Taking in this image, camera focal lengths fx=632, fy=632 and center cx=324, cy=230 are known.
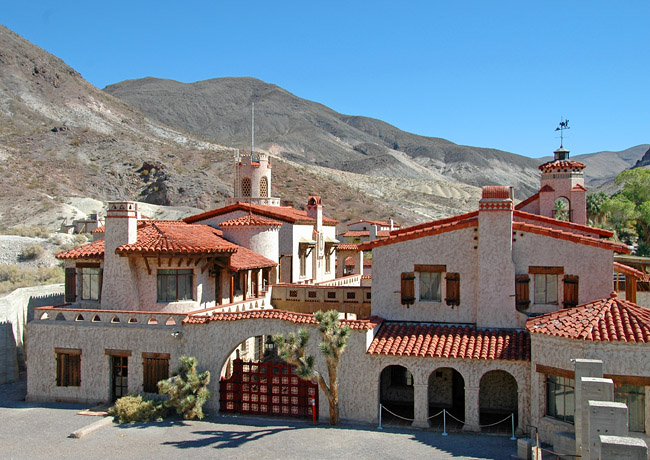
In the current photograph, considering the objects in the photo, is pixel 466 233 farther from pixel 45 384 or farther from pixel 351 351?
pixel 45 384

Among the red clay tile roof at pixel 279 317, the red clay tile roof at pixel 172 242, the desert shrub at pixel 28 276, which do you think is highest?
the red clay tile roof at pixel 172 242

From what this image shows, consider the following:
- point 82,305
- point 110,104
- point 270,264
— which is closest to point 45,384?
point 82,305

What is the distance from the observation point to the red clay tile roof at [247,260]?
88.1 feet

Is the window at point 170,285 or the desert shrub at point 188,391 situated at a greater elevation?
the window at point 170,285

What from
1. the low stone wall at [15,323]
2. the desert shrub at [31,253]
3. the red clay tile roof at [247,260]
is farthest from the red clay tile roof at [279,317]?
the desert shrub at [31,253]

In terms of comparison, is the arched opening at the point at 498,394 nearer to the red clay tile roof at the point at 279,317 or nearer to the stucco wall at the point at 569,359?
the stucco wall at the point at 569,359

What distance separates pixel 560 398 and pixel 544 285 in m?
4.74

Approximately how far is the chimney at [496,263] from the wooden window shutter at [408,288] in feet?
7.91

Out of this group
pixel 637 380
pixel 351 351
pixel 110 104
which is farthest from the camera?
pixel 110 104

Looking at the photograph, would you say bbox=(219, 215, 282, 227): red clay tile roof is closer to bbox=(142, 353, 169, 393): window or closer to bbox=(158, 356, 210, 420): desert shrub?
bbox=(142, 353, 169, 393): window

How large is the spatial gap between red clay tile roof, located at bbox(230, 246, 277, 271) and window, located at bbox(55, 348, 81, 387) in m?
6.94

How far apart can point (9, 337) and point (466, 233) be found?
20.4 m

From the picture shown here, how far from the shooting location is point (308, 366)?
19.2 m

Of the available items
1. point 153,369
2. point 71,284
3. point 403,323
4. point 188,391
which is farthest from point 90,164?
point 403,323
